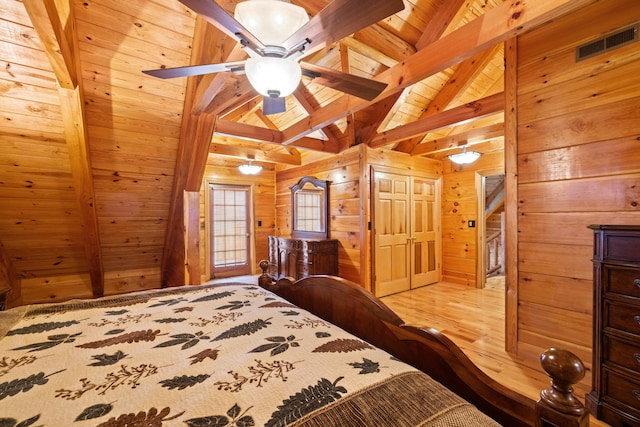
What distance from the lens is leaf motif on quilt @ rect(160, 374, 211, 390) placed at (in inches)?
31.1

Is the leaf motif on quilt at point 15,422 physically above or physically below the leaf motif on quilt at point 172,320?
above

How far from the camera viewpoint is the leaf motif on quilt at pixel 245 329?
1138 mm

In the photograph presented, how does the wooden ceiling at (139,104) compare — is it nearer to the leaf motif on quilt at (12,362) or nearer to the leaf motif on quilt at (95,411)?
the leaf motif on quilt at (12,362)

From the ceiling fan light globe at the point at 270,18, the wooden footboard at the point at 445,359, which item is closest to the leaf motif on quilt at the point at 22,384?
the wooden footboard at the point at 445,359

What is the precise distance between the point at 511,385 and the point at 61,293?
4.73 meters

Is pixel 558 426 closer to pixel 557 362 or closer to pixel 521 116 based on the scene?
pixel 557 362

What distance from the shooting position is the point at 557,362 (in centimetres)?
64

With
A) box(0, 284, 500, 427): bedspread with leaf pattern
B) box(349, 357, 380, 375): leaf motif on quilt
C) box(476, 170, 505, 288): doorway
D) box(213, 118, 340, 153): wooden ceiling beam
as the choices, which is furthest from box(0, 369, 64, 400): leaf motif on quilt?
box(476, 170, 505, 288): doorway

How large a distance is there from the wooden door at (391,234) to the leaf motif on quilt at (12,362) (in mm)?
3491

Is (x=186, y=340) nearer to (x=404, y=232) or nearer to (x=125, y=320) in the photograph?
(x=125, y=320)

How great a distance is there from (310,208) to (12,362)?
4.08 metres

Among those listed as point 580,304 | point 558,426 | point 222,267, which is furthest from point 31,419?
point 222,267

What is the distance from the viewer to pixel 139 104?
7.65 ft

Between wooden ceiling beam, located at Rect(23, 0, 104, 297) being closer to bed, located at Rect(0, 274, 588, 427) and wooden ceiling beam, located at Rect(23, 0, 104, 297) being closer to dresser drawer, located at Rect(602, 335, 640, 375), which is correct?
bed, located at Rect(0, 274, 588, 427)
